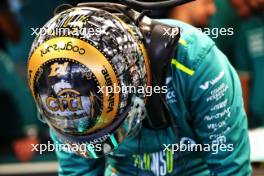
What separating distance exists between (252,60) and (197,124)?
32.2 inches

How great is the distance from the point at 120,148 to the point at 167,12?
61 centimetres

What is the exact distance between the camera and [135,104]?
1.03 m

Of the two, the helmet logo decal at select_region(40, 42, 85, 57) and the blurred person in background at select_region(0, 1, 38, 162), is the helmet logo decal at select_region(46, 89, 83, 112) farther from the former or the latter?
the blurred person in background at select_region(0, 1, 38, 162)

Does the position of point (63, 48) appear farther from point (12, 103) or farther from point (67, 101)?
point (12, 103)

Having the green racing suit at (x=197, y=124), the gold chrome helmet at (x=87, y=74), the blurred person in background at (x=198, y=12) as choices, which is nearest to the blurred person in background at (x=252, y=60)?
the blurred person in background at (x=198, y=12)

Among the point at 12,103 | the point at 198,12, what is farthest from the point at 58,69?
the point at 12,103

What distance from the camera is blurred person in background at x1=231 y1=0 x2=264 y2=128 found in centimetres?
186

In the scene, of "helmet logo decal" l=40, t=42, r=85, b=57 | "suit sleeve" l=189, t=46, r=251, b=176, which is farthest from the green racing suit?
"helmet logo decal" l=40, t=42, r=85, b=57

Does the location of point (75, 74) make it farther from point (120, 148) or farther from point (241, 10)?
point (241, 10)

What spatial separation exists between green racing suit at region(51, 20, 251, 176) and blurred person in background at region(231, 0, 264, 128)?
712 mm

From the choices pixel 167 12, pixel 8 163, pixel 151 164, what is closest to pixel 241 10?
pixel 167 12

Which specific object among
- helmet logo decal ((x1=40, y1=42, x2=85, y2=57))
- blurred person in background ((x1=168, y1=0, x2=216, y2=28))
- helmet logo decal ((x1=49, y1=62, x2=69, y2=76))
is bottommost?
helmet logo decal ((x1=49, y1=62, x2=69, y2=76))

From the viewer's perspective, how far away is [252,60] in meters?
1.89

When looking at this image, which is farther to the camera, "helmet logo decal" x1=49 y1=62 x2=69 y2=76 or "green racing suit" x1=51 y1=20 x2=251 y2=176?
"green racing suit" x1=51 y1=20 x2=251 y2=176
